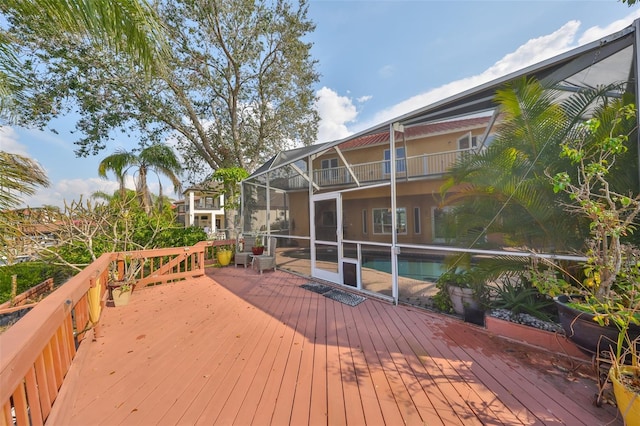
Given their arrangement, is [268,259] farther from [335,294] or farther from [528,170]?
[528,170]

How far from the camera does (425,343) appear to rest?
268 centimetres

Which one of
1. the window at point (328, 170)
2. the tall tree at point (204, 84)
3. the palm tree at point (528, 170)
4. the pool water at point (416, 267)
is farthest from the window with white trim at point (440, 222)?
the tall tree at point (204, 84)

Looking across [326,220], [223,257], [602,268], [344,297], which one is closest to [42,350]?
[344,297]

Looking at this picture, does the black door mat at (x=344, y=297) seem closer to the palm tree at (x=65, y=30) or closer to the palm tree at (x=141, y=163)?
the palm tree at (x=65, y=30)

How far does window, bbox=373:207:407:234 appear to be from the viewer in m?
3.89

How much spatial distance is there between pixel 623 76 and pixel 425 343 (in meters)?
3.40

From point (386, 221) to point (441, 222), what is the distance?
103 cm

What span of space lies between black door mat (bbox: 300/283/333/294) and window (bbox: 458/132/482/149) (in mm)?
3437

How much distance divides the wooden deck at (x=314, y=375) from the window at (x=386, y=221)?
1341mm

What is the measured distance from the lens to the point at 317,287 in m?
4.94

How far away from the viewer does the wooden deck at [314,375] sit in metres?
1.72

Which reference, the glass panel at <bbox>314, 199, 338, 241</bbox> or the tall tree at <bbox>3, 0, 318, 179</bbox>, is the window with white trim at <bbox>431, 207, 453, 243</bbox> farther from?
the tall tree at <bbox>3, 0, 318, 179</bbox>

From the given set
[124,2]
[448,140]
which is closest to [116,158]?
[124,2]

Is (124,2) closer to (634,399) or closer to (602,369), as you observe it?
(634,399)
